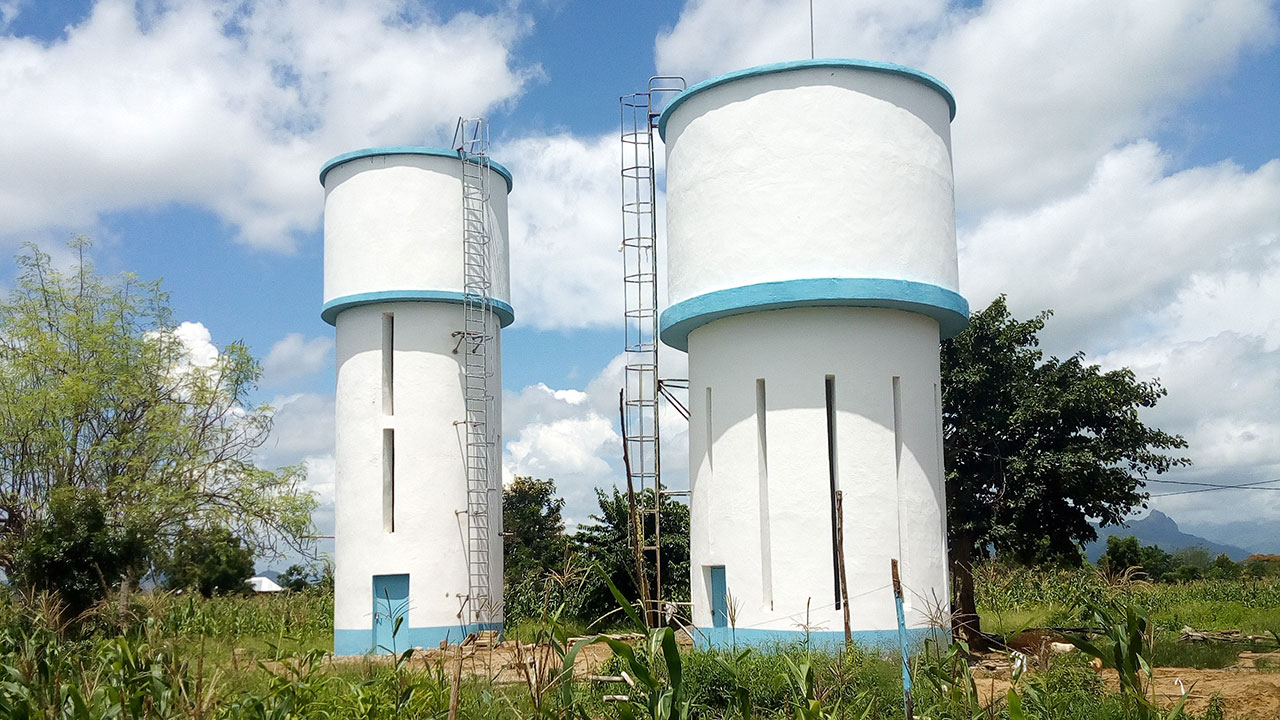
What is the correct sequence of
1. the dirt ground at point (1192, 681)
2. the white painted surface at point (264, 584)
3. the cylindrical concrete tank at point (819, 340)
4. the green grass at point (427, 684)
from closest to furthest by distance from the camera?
the green grass at point (427, 684) < the dirt ground at point (1192, 681) < the cylindrical concrete tank at point (819, 340) < the white painted surface at point (264, 584)

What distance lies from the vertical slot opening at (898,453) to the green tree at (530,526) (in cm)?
1492

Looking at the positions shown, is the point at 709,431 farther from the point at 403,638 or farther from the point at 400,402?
the point at 403,638

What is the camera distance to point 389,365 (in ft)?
71.3

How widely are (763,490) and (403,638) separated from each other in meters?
8.19

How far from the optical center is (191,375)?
3034 cm

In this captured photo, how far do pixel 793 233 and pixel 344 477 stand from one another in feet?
34.3

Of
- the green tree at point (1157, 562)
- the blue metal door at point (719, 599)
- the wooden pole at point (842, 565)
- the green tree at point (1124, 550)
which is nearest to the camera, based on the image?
the wooden pole at point (842, 565)

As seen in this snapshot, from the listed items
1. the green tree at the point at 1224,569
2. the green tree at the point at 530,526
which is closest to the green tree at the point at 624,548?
the green tree at the point at 530,526

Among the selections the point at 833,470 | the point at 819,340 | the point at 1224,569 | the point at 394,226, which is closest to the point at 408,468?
the point at 394,226

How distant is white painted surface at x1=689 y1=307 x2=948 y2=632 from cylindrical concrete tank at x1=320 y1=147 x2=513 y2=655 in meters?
6.35

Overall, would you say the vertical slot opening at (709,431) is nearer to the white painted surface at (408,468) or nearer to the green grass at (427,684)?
the green grass at (427,684)

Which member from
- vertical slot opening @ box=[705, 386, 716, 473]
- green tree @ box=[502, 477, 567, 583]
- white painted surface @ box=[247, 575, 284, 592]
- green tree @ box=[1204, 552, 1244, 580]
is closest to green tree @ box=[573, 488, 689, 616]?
green tree @ box=[502, 477, 567, 583]

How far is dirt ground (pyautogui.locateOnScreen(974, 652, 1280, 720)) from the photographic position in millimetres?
11766

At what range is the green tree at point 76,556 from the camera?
19.3 m
